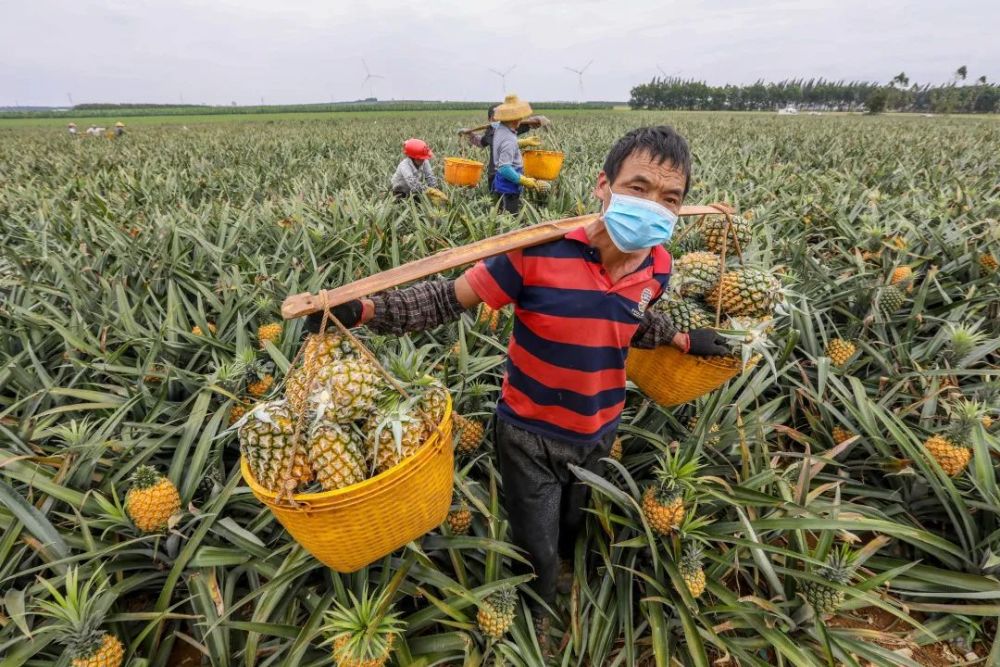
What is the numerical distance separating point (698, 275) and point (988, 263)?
9.14ft

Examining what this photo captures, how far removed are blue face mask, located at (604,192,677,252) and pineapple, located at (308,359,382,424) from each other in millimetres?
708

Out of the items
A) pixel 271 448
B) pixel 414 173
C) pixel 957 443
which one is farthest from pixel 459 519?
pixel 414 173

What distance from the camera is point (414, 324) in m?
1.22

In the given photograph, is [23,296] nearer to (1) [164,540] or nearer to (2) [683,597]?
(1) [164,540]

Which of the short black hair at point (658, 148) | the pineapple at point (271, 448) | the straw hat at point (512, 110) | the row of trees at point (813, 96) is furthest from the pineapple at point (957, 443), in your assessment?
the row of trees at point (813, 96)

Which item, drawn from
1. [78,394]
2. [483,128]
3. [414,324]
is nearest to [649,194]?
[414,324]

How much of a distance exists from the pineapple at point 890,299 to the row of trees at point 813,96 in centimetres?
6505

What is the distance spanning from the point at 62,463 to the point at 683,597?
2236mm

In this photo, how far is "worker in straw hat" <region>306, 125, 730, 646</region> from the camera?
117cm

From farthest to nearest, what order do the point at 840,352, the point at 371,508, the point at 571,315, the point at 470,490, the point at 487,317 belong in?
the point at 487,317
the point at 840,352
the point at 470,490
the point at 571,315
the point at 371,508

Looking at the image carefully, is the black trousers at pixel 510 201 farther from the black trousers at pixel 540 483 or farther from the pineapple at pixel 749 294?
the black trousers at pixel 540 483

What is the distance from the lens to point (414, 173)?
4.78m

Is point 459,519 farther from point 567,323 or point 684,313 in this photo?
point 684,313

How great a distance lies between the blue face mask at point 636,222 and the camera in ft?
3.76
